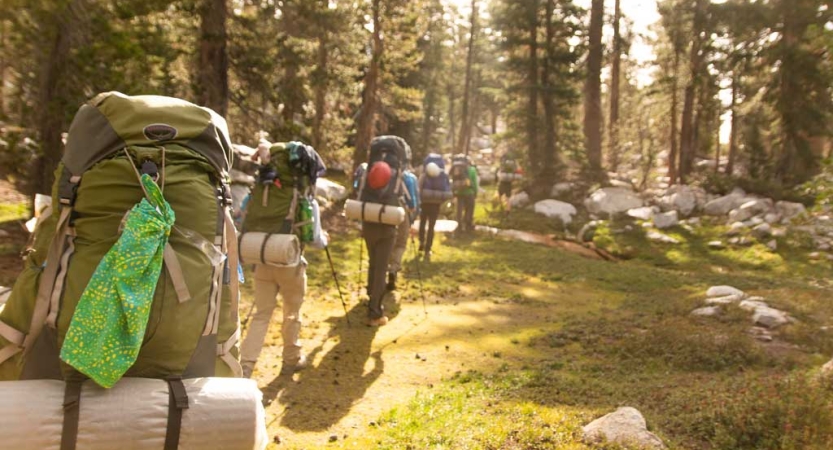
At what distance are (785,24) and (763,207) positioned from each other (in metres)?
6.24

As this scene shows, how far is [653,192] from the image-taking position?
80.8ft

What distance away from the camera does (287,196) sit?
6.32 meters

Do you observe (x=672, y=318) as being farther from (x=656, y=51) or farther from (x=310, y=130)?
(x=656, y=51)

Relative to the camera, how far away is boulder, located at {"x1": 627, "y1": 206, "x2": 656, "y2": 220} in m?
20.5

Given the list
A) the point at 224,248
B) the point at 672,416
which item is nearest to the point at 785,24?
the point at 672,416

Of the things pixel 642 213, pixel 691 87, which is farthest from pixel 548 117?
pixel 642 213

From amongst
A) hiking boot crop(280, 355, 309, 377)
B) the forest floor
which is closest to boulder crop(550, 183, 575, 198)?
the forest floor

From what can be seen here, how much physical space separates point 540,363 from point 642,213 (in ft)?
49.3

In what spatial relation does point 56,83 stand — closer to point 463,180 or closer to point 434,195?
point 434,195

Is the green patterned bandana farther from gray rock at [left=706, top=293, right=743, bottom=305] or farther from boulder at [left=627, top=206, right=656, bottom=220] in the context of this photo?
boulder at [left=627, top=206, right=656, bottom=220]

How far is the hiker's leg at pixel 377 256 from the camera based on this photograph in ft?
28.2

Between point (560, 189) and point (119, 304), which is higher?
point (560, 189)

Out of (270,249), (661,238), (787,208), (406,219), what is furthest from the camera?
(787,208)

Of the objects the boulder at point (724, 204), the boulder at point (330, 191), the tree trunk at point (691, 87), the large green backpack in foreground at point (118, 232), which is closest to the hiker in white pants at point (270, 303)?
the large green backpack in foreground at point (118, 232)
